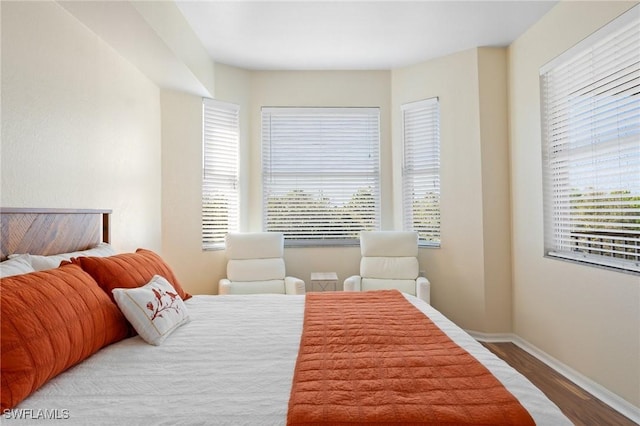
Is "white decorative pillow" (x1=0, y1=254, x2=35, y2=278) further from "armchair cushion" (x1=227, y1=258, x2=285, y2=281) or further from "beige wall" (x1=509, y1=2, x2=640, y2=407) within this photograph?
"beige wall" (x1=509, y1=2, x2=640, y2=407)

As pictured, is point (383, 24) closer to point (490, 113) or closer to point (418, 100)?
point (418, 100)

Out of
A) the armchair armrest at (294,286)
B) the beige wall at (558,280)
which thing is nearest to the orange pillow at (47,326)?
the armchair armrest at (294,286)

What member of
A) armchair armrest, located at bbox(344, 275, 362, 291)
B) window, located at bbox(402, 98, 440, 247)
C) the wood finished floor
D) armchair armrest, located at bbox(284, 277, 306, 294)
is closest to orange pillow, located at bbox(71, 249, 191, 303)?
armchair armrest, located at bbox(284, 277, 306, 294)

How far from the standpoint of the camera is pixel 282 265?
12.1 feet

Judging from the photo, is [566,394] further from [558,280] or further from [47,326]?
[47,326]

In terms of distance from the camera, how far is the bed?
39.4 inches

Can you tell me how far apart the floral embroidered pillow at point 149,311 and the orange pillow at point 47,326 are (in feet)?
0.21

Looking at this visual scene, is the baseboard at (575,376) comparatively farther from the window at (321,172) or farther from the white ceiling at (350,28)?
the white ceiling at (350,28)

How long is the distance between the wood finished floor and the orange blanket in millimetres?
1231

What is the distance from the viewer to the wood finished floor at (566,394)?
81.0 inches

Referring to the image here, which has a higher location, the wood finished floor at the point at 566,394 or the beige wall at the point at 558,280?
the beige wall at the point at 558,280

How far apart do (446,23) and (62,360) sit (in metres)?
3.46

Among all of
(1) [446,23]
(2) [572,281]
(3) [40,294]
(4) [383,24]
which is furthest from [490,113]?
(3) [40,294]

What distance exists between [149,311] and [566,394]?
2.70 meters
